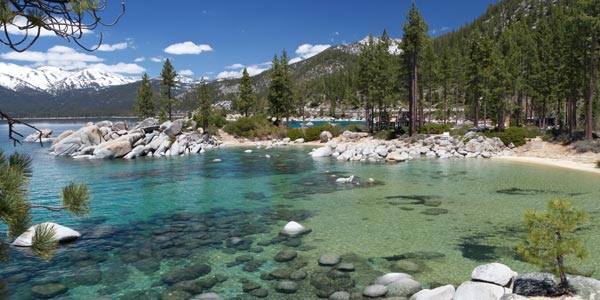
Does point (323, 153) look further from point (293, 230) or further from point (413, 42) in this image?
point (293, 230)

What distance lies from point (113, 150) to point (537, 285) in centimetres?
4613

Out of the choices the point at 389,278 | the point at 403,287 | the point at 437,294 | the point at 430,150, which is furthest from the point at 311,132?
the point at 437,294

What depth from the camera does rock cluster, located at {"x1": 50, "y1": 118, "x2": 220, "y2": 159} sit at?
4494 centimetres

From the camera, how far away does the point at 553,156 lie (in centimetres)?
3400

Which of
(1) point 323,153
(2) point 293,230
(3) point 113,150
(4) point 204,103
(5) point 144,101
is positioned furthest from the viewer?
(5) point 144,101

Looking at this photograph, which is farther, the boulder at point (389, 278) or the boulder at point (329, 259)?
the boulder at point (329, 259)

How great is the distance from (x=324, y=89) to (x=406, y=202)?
150 meters

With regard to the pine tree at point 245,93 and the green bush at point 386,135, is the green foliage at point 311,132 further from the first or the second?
the pine tree at point 245,93

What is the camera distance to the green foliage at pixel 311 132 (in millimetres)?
→ 61322

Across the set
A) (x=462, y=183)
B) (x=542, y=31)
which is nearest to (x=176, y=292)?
(x=462, y=183)

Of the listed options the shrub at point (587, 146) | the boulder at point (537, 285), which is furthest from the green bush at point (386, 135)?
the boulder at point (537, 285)

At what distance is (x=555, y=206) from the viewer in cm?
684

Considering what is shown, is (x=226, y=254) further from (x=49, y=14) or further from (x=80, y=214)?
(x=49, y=14)

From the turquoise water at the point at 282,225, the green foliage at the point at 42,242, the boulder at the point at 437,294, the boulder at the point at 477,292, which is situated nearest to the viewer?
the green foliage at the point at 42,242
